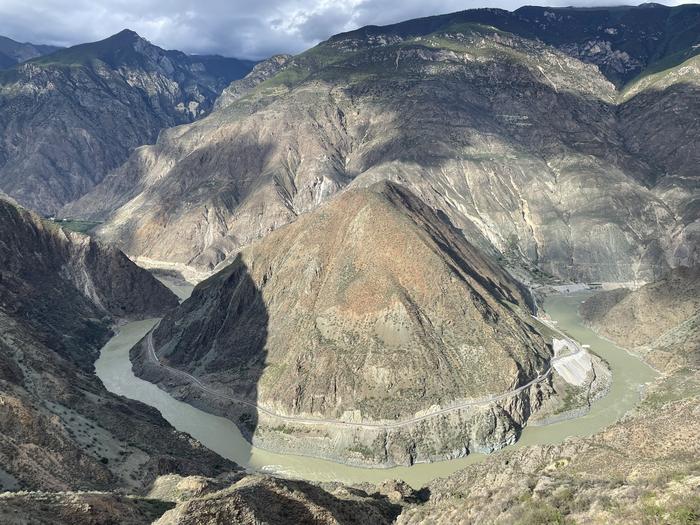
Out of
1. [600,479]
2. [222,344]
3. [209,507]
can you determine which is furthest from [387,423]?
[209,507]

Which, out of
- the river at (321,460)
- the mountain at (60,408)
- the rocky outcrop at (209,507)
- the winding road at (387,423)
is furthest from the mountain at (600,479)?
the mountain at (60,408)

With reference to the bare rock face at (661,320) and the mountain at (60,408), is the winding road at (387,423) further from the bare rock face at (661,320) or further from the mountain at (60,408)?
the bare rock face at (661,320)

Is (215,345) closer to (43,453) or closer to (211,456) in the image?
(211,456)

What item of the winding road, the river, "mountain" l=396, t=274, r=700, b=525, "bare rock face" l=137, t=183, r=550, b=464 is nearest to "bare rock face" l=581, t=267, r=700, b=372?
the river

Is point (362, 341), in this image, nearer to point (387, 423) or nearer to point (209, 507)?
point (387, 423)

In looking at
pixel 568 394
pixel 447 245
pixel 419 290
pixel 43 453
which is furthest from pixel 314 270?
pixel 43 453

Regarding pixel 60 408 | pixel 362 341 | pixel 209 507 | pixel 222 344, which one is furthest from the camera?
pixel 222 344
